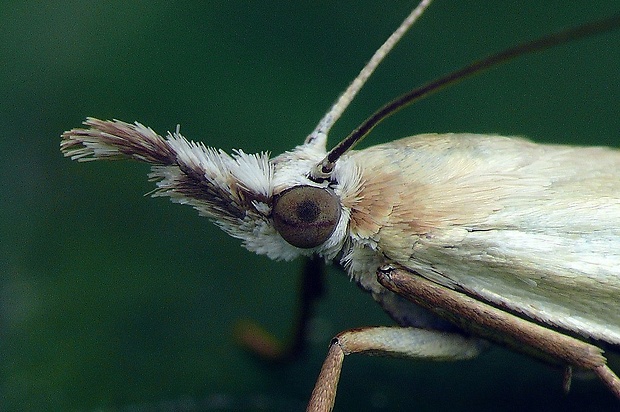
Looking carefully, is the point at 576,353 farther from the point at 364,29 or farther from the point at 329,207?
the point at 364,29

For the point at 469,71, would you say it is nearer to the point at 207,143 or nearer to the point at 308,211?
the point at 308,211

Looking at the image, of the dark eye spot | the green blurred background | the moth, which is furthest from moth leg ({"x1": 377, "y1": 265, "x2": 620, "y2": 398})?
the green blurred background

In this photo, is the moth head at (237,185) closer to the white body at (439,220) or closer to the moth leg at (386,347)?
the white body at (439,220)

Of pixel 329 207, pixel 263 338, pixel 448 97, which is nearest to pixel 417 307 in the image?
pixel 329 207

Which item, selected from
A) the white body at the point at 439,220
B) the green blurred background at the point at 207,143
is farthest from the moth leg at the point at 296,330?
the white body at the point at 439,220

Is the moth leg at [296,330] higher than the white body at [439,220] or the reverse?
the reverse

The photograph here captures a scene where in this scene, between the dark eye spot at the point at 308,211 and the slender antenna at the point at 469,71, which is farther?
the dark eye spot at the point at 308,211

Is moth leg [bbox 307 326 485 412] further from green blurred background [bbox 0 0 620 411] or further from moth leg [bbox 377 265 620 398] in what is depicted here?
green blurred background [bbox 0 0 620 411]
